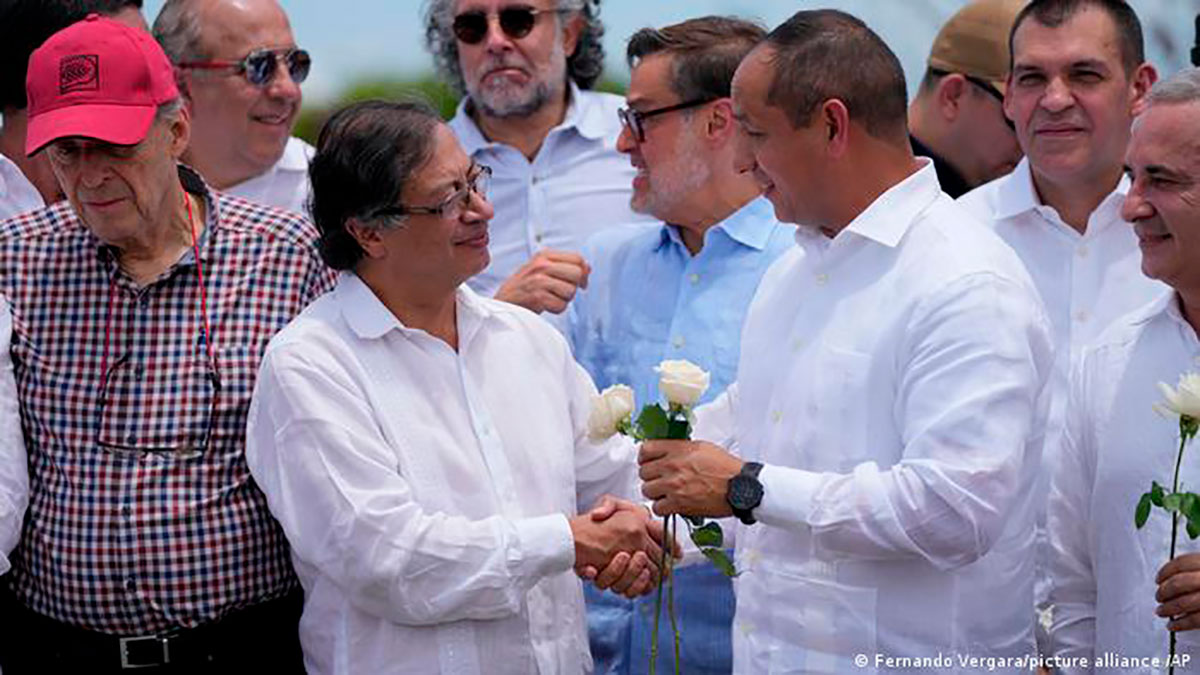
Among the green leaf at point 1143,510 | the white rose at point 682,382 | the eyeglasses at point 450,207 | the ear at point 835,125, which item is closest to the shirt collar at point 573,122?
the eyeglasses at point 450,207

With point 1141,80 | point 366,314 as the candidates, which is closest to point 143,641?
point 366,314

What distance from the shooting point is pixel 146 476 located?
4367 millimetres

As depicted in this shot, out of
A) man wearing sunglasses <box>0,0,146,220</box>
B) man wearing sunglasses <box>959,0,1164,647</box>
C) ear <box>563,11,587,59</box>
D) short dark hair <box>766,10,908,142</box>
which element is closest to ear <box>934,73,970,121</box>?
man wearing sunglasses <box>959,0,1164,647</box>

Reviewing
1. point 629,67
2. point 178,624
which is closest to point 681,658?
point 178,624

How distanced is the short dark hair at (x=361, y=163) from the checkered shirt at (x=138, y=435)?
0.24 metres

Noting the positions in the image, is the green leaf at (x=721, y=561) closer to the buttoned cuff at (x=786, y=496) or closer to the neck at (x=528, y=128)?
the buttoned cuff at (x=786, y=496)

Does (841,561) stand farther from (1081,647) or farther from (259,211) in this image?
(259,211)

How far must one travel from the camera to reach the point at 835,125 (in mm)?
4195

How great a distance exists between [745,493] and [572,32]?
3.02 m

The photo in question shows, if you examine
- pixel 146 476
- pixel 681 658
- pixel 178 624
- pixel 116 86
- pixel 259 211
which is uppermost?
pixel 116 86

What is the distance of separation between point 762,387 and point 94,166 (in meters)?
1.65

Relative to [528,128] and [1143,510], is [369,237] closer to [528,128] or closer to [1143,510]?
[1143,510]

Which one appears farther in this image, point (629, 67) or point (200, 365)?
point (629, 67)

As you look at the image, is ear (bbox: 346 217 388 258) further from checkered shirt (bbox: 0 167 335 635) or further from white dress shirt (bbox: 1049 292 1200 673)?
white dress shirt (bbox: 1049 292 1200 673)
